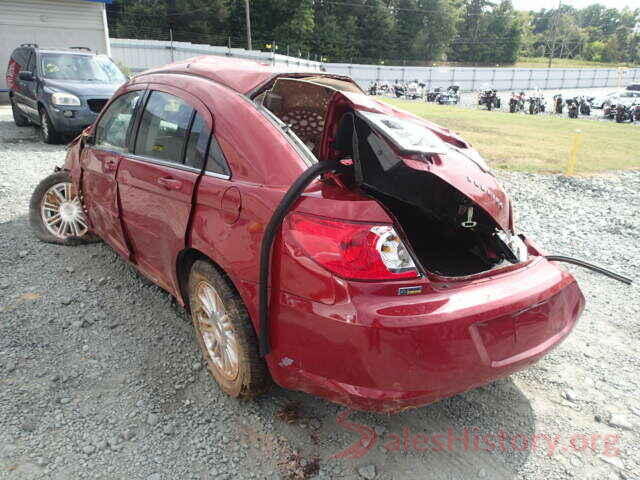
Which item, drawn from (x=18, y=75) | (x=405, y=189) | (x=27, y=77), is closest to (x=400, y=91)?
(x=18, y=75)

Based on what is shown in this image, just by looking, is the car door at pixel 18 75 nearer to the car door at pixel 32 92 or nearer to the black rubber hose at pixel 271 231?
the car door at pixel 32 92

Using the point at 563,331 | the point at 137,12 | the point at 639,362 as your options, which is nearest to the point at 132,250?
the point at 563,331

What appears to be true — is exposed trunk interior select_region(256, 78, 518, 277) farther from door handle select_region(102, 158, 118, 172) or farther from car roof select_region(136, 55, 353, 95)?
door handle select_region(102, 158, 118, 172)

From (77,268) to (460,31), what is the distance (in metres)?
111

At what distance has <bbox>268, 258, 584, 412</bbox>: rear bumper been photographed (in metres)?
1.81

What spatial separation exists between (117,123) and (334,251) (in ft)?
7.78

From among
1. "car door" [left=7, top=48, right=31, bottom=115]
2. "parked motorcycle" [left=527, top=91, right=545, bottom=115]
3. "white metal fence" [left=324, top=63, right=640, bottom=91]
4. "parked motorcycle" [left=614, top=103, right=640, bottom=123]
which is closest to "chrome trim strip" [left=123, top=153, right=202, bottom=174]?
"car door" [left=7, top=48, right=31, bottom=115]

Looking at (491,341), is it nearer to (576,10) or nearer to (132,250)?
(132,250)

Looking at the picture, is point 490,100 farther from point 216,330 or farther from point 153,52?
point 216,330

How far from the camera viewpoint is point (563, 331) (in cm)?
228

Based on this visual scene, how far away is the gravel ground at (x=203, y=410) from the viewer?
7.06 ft

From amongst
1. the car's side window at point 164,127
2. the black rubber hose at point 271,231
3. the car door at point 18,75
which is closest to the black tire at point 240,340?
the black rubber hose at point 271,231

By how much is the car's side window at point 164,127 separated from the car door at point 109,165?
0.21m

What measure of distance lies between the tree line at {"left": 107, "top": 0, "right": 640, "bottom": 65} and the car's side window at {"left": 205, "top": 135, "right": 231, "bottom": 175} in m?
34.5
